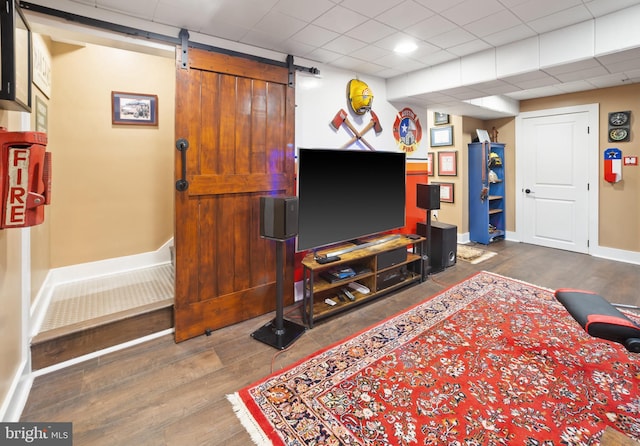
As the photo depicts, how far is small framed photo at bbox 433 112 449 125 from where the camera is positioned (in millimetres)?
5730

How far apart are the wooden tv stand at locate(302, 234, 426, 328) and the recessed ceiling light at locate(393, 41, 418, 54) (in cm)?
192

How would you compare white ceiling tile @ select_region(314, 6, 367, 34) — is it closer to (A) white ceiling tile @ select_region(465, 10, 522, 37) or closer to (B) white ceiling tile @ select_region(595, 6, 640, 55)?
(A) white ceiling tile @ select_region(465, 10, 522, 37)

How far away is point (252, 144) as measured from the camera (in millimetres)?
2732

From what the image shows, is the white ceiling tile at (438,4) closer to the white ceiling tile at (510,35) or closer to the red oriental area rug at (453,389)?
the white ceiling tile at (510,35)

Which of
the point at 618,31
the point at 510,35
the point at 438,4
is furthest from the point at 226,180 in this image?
the point at 618,31

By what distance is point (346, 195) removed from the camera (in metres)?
3.09

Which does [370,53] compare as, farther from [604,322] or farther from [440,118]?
[440,118]

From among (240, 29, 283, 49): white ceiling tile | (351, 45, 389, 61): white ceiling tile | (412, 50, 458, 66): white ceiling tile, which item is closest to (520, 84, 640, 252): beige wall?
(412, 50, 458, 66): white ceiling tile

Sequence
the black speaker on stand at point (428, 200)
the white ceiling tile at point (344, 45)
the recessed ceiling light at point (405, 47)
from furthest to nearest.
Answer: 1. the black speaker on stand at point (428, 200)
2. the recessed ceiling light at point (405, 47)
3. the white ceiling tile at point (344, 45)

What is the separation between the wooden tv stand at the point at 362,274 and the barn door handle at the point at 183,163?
1.16 m

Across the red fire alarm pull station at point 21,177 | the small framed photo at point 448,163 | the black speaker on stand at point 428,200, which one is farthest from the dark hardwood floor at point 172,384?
the small framed photo at point 448,163

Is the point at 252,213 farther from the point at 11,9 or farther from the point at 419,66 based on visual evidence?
the point at 419,66

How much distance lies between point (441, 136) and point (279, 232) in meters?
4.62

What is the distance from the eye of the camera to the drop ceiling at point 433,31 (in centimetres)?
216
